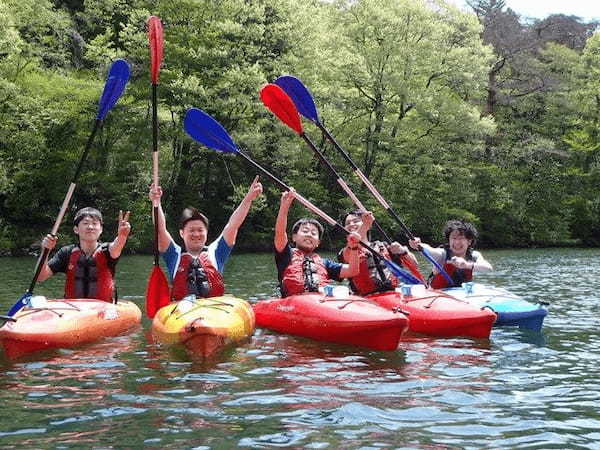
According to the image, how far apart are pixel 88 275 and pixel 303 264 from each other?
200 cm

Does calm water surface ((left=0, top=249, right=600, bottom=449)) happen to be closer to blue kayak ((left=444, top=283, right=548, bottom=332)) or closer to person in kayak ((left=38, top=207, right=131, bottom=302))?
blue kayak ((left=444, top=283, right=548, bottom=332))

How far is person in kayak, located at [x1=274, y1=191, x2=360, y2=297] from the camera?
6469 mm

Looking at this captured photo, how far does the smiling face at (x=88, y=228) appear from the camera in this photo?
19.9 ft

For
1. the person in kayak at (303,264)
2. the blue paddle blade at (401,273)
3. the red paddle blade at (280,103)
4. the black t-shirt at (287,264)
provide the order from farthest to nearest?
the red paddle blade at (280,103)
the blue paddle blade at (401,273)
the black t-shirt at (287,264)
the person in kayak at (303,264)

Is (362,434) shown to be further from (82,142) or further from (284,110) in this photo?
(82,142)

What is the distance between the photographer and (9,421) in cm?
355

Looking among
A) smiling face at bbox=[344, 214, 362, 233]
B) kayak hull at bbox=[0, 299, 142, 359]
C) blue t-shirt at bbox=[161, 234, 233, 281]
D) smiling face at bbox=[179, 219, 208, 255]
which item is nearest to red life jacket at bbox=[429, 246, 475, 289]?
smiling face at bbox=[344, 214, 362, 233]

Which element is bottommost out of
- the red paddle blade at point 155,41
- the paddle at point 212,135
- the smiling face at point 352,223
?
the smiling face at point 352,223

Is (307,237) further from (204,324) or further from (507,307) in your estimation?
(507,307)

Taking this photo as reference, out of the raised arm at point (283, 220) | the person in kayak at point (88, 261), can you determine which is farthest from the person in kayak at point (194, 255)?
the person in kayak at point (88, 261)

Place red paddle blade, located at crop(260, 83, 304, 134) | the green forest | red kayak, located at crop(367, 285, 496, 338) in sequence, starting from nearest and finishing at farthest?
red kayak, located at crop(367, 285, 496, 338) < red paddle blade, located at crop(260, 83, 304, 134) < the green forest

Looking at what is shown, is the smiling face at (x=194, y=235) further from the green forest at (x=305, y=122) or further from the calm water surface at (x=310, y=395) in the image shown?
the green forest at (x=305, y=122)

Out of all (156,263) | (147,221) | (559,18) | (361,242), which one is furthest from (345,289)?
(559,18)

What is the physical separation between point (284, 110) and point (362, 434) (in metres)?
4.88
